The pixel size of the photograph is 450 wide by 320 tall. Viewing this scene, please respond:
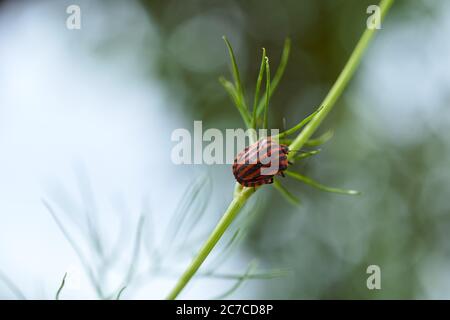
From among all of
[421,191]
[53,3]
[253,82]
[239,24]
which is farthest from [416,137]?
[53,3]

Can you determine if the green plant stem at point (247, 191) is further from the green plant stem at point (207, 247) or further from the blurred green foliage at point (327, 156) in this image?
the blurred green foliage at point (327, 156)

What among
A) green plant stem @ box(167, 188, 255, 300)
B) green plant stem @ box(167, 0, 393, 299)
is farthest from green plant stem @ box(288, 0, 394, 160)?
green plant stem @ box(167, 188, 255, 300)

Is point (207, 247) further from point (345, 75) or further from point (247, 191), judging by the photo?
point (345, 75)

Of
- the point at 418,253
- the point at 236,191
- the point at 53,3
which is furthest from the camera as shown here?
the point at 53,3

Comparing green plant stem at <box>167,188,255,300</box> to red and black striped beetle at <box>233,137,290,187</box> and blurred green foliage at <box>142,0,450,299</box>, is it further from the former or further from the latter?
blurred green foliage at <box>142,0,450,299</box>

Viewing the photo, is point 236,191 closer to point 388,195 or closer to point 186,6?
point 388,195

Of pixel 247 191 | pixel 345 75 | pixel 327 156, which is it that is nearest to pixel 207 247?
pixel 247 191
